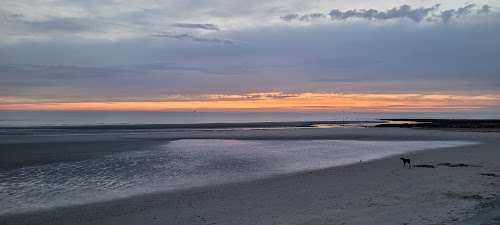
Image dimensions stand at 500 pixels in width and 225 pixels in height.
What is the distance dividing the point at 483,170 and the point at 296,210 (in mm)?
13110

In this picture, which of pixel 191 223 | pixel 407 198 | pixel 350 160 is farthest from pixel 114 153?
A: pixel 407 198

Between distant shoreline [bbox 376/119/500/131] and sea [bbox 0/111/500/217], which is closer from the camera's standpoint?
sea [bbox 0/111/500/217]

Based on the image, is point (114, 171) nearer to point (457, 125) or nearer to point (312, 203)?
point (312, 203)

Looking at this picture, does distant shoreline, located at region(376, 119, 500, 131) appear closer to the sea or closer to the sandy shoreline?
the sea

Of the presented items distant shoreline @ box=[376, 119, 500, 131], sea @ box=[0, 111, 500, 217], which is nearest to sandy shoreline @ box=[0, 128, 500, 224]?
sea @ box=[0, 111, 500, 217]

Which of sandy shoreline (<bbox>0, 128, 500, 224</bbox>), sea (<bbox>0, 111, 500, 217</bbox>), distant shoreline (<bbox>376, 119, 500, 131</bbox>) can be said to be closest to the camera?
sandy shoreline (<bbox>0, 128, 500, 224</bbox>)

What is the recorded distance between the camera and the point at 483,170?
19219 mm

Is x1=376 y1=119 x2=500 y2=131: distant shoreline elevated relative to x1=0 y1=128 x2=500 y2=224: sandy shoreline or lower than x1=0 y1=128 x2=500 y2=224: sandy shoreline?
elevated

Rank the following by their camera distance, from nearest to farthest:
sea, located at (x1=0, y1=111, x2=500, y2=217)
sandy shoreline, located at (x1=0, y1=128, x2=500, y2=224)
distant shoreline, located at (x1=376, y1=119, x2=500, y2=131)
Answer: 1. sandy shoreline, located at (x1=0, y1=128, x2=500, y2=224)
2. sea, located at (x1=0, y1=111, x2=500, y2=217)
3. distant shoreline, located at (x1=376, y1=119, x2=500, y2=131)

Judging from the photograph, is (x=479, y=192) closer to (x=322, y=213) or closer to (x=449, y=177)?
(x=449, y=177)

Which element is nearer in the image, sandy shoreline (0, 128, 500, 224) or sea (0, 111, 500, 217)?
sandy shoreline (0, 128, 500, 224)

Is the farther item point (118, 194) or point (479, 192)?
point (118, 194)

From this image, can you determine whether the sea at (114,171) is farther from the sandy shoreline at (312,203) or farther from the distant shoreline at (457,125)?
the distant shoreline at (457,125)

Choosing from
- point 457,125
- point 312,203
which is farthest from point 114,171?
point 457,125
